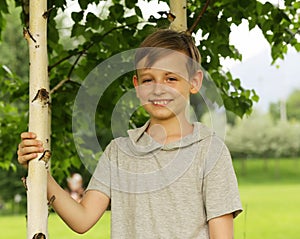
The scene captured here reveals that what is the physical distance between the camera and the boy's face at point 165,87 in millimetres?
2334

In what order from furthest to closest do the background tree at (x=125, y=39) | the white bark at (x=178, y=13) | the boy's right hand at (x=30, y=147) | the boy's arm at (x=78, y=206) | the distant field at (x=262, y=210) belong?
the distant field at (x=262, y=210)
the background tree at (x=125, y=39)
the white bark at (x=178, y=13)
the boy's arm at (x=78, y=206)
the boy's right hand at (x=30, y=147)

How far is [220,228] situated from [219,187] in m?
0.13

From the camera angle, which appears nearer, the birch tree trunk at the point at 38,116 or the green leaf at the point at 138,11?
the birch tree trunk at the point at 38,116

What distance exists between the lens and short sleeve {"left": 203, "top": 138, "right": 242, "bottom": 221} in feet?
7.48

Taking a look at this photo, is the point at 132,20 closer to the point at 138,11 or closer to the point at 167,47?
the point at 138,11

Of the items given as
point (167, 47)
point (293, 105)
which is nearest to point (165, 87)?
point (167, 47)

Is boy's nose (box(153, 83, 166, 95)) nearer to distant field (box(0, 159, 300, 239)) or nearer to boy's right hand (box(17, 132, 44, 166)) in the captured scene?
boy's right hand (box(17, 132, 44, 166))

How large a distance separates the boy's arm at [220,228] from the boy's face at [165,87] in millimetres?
380

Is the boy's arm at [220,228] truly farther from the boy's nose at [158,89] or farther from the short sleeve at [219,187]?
the boy's nose at [158,89]

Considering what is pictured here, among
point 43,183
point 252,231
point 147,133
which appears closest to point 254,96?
point 147,133

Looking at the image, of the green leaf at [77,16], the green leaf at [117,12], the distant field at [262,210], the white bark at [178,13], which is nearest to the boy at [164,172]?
the white bark at [178,13]

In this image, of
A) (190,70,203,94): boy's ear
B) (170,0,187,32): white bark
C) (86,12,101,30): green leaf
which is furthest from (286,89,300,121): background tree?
(190,70,203,94): boy's ear

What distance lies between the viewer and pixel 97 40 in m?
3.82

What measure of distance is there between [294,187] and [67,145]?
129 feet
